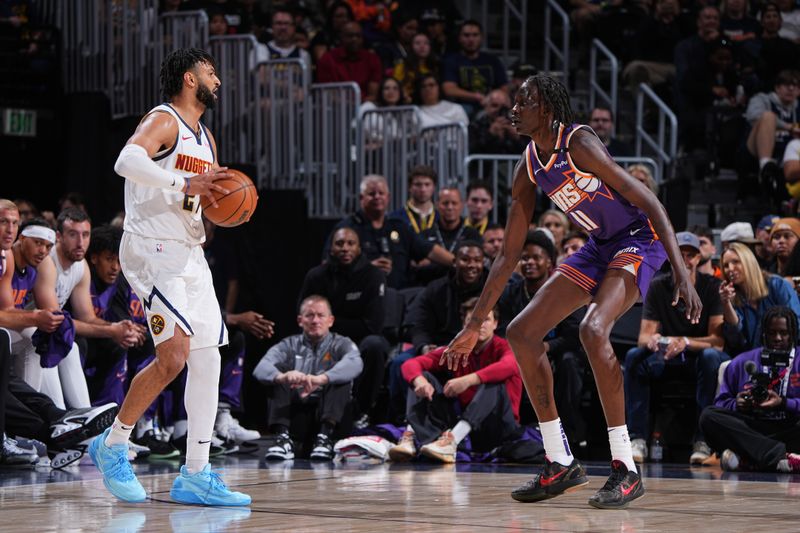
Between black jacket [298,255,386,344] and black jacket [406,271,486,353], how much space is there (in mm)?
368

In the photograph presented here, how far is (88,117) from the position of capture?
12711 millimetres

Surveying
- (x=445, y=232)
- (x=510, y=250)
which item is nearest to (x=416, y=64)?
(x=445, y=232)

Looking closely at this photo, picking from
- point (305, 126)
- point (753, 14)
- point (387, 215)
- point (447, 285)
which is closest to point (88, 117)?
point (305, 126)

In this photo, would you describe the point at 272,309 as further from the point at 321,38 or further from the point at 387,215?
the point at 321,38

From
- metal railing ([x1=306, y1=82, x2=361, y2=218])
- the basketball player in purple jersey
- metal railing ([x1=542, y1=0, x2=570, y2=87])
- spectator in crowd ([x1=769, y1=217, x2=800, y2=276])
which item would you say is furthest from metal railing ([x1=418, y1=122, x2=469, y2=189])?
the basketball player in purple jersey

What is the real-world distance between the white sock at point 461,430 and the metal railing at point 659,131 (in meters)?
4.53

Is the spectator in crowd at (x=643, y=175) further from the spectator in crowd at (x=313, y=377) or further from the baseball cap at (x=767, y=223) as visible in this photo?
the spectator in crowd at (x=313, y=377)

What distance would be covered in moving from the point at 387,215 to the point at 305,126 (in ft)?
5.64

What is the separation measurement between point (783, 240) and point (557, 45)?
5.87 meters

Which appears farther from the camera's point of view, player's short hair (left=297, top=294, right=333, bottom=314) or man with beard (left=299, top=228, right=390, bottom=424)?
man with beard (left=299, top=228, right=390, bottom=424)

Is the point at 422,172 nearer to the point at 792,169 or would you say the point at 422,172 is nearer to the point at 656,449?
the point at 656,449

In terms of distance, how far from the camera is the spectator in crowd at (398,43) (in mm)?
13031

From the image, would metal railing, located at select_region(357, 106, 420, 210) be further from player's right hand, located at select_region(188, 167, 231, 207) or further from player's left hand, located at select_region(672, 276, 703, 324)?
player's left hand, located at select_region(672, 276, 703, 324)

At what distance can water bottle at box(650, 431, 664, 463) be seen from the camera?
28.4ft
